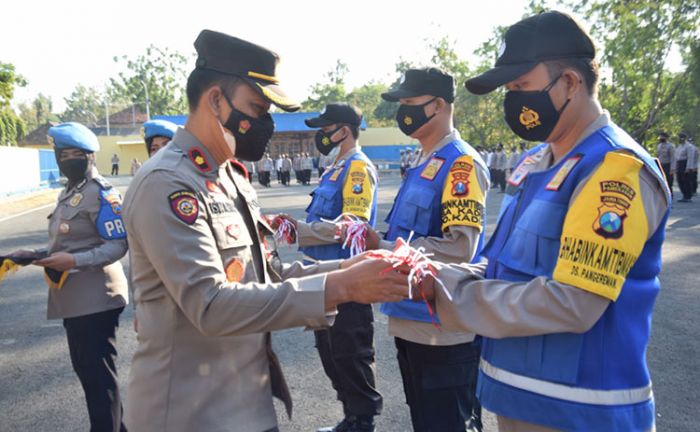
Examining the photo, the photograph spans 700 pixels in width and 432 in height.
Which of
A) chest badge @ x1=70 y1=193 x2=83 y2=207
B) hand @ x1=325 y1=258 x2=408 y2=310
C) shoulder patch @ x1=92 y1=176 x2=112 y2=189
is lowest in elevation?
hand @ x1=325 y1=258 x2=408 y2=310

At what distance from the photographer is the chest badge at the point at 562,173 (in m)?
1.77

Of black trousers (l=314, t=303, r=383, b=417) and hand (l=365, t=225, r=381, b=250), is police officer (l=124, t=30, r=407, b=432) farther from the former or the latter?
black trousers (l=314, t=303, r=383, b=417)

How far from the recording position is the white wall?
23422mm

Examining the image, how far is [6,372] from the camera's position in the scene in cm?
462

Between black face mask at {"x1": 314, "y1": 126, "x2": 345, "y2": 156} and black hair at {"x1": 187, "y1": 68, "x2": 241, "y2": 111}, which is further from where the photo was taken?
black face mask at {"x1": 314, "y1": 126, "x2": 345, "y2": 156}

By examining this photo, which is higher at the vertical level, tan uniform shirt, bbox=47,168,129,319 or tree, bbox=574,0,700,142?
tree, bbox=574,0,700,142

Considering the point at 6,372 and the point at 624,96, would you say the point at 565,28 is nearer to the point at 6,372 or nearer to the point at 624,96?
the point at 6,372

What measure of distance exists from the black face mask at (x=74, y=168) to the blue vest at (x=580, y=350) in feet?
9.45

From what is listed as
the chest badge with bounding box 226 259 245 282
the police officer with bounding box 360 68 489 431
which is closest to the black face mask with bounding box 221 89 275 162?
the chest badge with bounding box 226 259 245 282

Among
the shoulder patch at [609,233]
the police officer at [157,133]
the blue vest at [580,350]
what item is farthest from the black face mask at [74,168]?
the shoulder patch at [609,233]

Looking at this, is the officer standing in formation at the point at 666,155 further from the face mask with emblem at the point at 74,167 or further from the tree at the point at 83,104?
the tree at the point at 83,104

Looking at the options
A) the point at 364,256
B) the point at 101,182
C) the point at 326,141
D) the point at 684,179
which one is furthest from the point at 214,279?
the point at 684,179

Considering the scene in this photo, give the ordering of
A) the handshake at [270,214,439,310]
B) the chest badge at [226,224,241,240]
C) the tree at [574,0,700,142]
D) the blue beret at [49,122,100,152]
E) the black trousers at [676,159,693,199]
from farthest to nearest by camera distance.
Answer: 1. the tree at [574,0,700,142]
2. the black trousers at [676,159,693,199]
3. the blue beret at [49,122,100,152]
4. the chest badge at [226,224,241,240]
5. the handshake at [270,214,439,310]

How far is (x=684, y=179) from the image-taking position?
16.4 m
